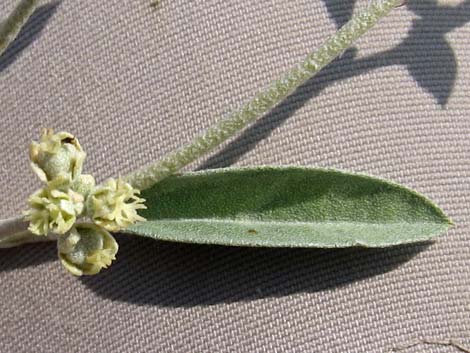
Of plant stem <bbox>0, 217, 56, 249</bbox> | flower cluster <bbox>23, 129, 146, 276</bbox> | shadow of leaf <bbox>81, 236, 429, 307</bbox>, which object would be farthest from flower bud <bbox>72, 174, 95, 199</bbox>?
shadow of leaf <bbox>81, 236, 429, 307</bbox>

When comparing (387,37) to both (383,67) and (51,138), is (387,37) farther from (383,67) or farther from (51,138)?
(51,138)

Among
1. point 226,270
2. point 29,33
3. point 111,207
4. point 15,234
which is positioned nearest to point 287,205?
point 226,270

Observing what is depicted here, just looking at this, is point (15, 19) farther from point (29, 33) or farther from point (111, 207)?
point (111, 207)

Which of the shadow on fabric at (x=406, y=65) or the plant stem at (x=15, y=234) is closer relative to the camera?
the plant stem at (x=15, y=234)

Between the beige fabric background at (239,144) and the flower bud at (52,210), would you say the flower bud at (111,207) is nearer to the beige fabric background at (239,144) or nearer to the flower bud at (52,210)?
the flower bud at (52,210)

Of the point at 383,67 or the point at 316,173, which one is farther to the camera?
the point at 383,67

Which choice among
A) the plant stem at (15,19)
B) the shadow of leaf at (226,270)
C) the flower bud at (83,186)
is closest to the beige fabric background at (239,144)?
the shadow of leaf at (226,270)

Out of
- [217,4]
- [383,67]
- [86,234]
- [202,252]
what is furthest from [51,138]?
[383,67]
